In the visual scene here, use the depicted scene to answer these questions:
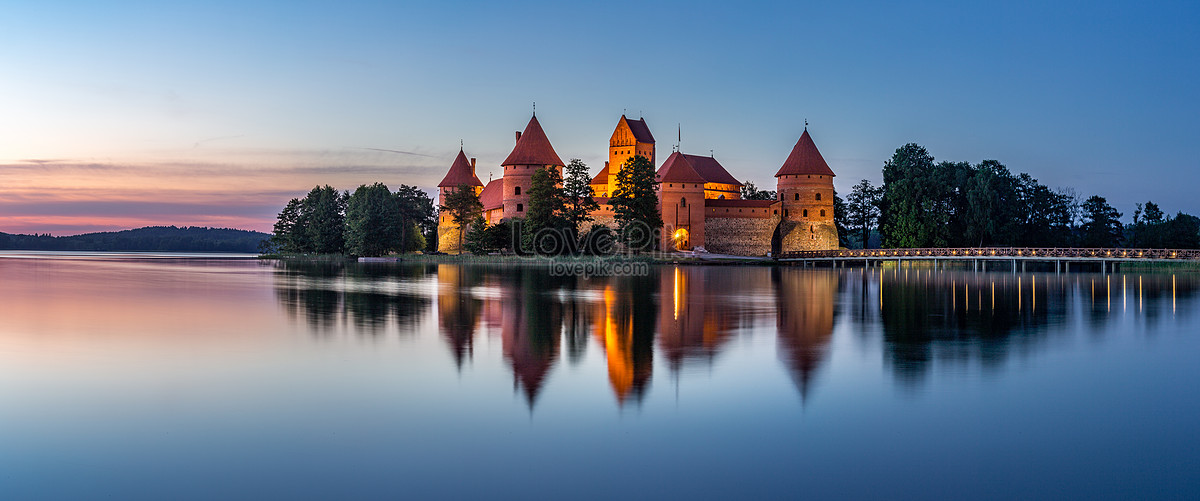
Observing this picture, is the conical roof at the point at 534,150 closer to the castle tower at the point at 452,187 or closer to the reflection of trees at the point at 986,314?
the castle tower at the point at 452,187

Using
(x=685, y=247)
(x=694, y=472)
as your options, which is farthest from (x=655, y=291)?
(x=685, y=247)

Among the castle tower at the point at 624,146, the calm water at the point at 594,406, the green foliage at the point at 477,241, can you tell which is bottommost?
the calm water at the point at 594,406

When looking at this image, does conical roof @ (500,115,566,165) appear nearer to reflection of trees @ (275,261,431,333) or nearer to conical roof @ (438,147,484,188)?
conical roof @ (438,147,484,188)

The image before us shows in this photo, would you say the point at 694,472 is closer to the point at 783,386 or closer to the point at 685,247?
the point at 783,386

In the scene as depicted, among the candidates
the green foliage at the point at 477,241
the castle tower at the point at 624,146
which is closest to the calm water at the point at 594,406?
the green foliage at the point at 477,241

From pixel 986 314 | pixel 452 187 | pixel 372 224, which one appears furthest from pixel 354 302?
pixel 452 187

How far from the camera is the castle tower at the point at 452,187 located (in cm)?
5862

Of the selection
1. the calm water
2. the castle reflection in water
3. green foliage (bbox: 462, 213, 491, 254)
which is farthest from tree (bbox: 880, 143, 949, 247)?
the calm water

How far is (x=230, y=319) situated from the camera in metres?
15.1

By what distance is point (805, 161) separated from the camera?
54469 mm

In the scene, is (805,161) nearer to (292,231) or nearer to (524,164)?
(524,164)

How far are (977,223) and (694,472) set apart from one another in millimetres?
A: 48076

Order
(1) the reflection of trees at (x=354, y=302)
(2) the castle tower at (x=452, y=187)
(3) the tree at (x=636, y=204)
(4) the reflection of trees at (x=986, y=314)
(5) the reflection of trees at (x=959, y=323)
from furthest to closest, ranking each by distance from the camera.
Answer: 1. (2) the castle tower at (x=452, y=187)
2. (3) the tree at (x=636, y=204)
3. (1) the reflection of trees at (x=354, y=302)
4. (4) the reflection of trees at (x=986, y=314)
5. (5) the reflection of trees at (x=959, y=323)

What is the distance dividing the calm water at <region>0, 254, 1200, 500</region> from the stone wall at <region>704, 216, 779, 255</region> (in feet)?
131
